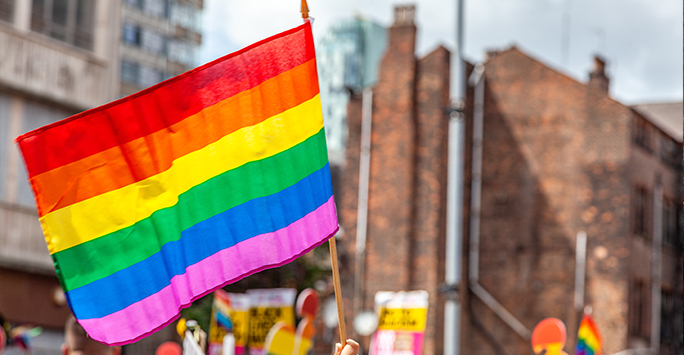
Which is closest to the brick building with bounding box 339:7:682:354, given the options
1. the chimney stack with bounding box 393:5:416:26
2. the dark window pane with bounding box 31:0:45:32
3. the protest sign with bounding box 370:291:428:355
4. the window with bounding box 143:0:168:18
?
the chimney stack with bounding box 393:5:416:26

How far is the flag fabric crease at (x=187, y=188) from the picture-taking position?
6.12 m

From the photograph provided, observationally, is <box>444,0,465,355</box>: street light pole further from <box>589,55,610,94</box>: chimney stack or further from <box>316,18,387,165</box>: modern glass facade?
<box>316,18,387,165</box>: modern glass facade

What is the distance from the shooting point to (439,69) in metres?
31.2

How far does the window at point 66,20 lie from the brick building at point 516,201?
408 inches

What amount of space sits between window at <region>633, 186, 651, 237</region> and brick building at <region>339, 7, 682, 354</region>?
0.27 ft

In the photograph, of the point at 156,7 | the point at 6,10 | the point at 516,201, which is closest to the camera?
the point at 6,10

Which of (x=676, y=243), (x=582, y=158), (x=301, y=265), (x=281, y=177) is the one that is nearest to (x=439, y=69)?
(x=582, y=158)

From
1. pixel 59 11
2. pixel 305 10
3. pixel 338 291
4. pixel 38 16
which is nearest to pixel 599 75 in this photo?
pixel 59 11

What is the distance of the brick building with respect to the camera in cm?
3066

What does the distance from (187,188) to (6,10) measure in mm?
18099

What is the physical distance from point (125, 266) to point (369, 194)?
25654 millimetres

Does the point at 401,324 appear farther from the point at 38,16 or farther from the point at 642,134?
the point at 642,134

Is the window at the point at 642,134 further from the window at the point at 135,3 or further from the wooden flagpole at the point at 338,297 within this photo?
the window at the point at 135,3

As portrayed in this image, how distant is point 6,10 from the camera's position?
892 inches
